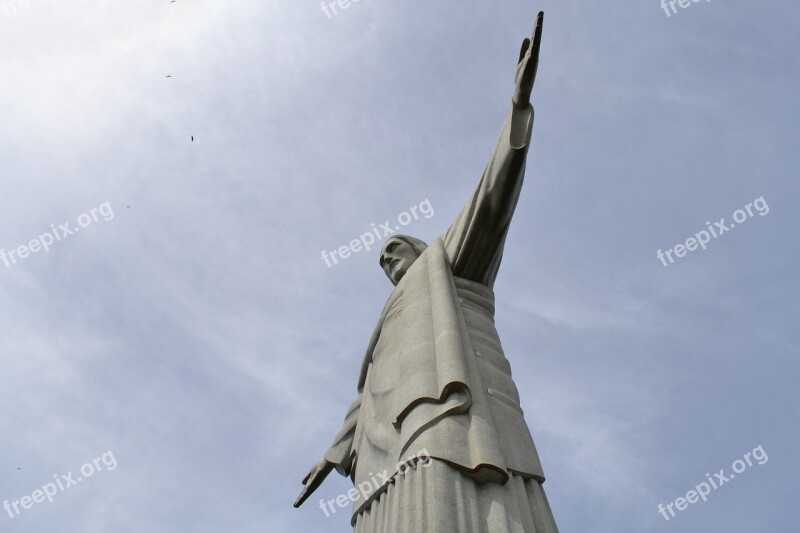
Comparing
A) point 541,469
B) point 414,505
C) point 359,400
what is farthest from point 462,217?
point 414,505

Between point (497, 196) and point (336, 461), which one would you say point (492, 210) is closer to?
point (497, 196)

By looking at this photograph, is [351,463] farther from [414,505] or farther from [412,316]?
[414,505]

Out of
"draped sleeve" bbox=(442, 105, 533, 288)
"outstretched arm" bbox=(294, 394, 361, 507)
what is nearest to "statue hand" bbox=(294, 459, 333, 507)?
"outstretched arm" bbox=(294, 394, 361, 507)

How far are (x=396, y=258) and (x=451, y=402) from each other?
180 inches

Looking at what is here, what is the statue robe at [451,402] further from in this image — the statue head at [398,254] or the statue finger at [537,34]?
the statue head at [398,254]

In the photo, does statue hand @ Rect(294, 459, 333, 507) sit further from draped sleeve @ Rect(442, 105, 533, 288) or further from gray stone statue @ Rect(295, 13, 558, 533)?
draped sleeve @ Rect(442, 105, 533, 288)

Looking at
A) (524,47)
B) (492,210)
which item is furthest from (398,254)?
(524,47)

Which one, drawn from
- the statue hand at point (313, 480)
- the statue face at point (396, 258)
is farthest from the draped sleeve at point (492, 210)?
the statue hand at point (313, 480)

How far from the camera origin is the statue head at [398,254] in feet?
33.4

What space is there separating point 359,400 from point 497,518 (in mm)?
3836

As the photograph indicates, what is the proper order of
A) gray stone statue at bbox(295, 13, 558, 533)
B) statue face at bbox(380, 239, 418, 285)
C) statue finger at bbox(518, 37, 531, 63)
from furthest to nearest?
statue face at bbox(380, 239, 418, 285)
statue finger at bbox(518, 37, 531, 63)
gray stone statue at bbox(295, 13, 558, 533)

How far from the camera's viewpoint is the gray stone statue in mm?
5299

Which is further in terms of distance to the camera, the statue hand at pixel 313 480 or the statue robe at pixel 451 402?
the statue hand at pixel 313 480

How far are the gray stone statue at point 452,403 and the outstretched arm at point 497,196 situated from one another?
0.04 feet
